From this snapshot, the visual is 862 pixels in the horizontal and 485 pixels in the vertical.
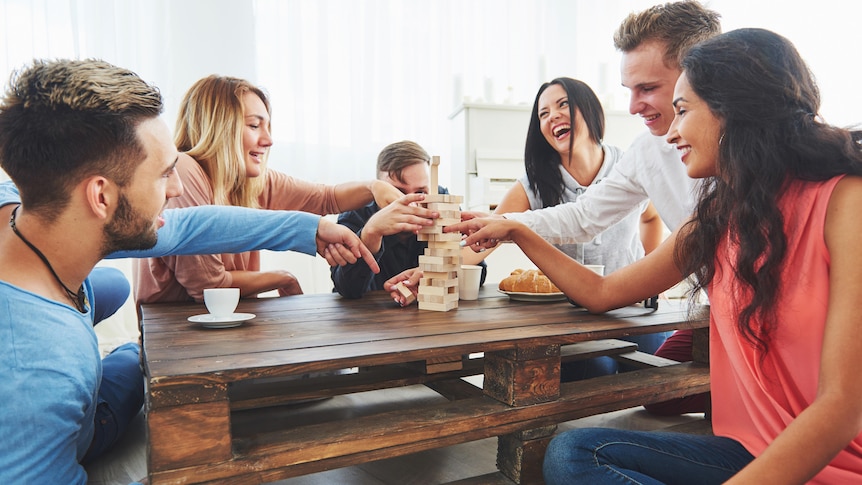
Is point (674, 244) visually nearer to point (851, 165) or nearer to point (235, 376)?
point (851, 165)

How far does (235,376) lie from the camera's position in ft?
3.04

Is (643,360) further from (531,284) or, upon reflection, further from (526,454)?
(526,454)

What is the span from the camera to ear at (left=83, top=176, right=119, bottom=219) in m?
1.15

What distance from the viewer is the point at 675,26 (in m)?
1.75

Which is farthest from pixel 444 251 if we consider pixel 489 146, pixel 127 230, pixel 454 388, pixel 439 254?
pixel 489 146

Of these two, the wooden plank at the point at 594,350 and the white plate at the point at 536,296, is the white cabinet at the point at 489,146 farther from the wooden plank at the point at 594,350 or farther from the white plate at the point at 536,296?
the white plate at the point at 536,296

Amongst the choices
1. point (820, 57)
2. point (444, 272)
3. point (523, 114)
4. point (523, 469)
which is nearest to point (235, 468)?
point (523, 469)

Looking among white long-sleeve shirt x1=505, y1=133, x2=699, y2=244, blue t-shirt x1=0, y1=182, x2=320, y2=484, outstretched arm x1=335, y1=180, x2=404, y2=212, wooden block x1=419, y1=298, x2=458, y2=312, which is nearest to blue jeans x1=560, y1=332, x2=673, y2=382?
white long-sleeve shirt x1=505, y1=133, x2=699, y2=244

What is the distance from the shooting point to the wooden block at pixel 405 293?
5.16 ft

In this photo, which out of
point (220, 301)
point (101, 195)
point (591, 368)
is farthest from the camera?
point (591, 368)

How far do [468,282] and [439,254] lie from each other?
26 centimetres

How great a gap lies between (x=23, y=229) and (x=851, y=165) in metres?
1.51

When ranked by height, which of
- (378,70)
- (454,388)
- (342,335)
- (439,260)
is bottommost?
(454,388)

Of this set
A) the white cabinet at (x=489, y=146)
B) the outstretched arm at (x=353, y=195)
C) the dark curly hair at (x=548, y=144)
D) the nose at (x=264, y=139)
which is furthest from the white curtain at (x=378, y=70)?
the nose at (x=264, y=139)
